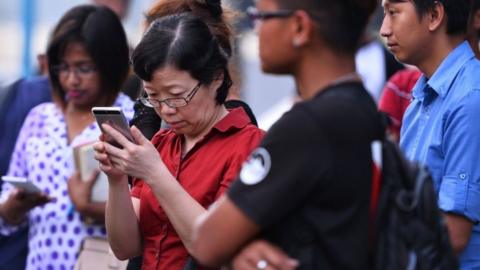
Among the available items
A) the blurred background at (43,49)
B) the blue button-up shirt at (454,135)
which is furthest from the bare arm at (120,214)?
the blurred background at (43,49)

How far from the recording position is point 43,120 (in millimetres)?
4828

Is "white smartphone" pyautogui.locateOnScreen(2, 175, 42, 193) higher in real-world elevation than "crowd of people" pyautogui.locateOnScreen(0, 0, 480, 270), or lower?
lower

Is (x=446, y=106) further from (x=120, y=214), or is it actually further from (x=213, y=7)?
(x=120, y=214)

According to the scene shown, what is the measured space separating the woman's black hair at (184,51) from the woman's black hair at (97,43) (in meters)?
1.51

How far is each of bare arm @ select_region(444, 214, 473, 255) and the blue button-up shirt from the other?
0.07 feet

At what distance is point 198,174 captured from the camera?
3.27m

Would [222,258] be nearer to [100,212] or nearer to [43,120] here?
[100,212]

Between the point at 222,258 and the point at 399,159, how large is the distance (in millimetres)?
484

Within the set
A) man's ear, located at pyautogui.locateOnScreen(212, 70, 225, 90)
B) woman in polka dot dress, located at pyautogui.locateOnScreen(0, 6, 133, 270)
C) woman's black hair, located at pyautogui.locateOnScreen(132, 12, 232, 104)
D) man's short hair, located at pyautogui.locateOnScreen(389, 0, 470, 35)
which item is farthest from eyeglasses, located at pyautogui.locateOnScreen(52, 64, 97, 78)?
man's short hair, located at pyautogui.locateOnScreen(389, 0, 470, 35)

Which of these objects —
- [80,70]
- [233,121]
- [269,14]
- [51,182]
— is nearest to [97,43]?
[80,70]

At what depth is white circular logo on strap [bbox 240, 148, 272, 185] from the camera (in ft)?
8.23

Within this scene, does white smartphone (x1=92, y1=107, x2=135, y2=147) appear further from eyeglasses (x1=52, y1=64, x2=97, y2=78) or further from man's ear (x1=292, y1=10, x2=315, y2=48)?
eyeglasses (x1=52, y1=64, x2=97, y2=78)

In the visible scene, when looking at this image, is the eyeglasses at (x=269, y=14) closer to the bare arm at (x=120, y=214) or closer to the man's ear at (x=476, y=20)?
the bare arm at (x=120, y=214)

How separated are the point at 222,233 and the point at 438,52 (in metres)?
1.41
